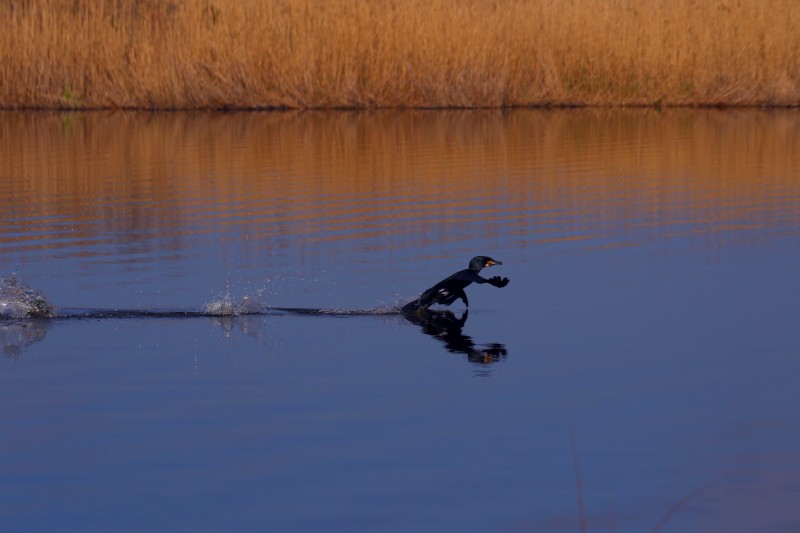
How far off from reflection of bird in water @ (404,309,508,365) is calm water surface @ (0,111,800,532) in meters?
0.03

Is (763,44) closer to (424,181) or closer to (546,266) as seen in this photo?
(424,181)

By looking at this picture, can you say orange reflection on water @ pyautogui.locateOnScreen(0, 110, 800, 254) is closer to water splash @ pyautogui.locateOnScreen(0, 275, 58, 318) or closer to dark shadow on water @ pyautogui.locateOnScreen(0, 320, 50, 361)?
water splash @ pyautogui.locateOnScreen(0, 275, 58, 318)

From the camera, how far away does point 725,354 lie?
6.45m

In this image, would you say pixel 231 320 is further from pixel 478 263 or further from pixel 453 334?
pixel 478 263

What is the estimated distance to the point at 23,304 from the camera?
7.51 metres

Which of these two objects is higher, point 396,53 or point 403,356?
point 396,53

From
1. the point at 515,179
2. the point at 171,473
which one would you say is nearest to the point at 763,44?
the point at 515,179

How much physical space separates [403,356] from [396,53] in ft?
44.7

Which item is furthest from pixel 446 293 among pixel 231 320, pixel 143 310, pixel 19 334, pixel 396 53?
pixel 396 53

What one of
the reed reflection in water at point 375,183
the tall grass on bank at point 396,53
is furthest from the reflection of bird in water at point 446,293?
the tall grass on bank at point 396,53

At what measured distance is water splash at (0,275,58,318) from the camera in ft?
24.5

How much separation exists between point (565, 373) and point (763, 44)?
49.7 feet

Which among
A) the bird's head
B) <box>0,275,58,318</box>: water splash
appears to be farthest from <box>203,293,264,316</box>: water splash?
the bird's head

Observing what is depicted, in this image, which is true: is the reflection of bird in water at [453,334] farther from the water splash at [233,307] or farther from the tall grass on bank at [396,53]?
the tall grass on bank at [396,53]
